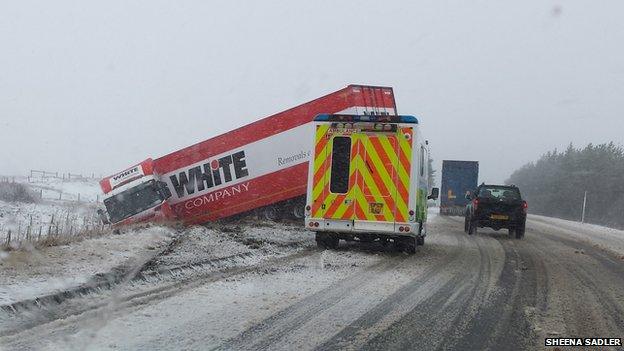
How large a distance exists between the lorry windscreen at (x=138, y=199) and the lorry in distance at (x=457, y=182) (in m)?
21.1

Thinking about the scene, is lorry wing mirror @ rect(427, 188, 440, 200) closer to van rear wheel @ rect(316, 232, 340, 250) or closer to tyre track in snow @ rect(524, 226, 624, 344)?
tyre track in snow @ rect(524, 226, 624, 344)

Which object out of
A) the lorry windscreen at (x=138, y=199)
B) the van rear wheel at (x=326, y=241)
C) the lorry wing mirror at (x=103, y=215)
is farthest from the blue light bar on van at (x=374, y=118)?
the lorry wing mirror at (x=103, y=215)

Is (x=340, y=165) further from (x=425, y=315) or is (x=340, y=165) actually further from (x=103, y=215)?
(x=103, y=215)

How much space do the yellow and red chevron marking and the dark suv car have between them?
9.45 meters

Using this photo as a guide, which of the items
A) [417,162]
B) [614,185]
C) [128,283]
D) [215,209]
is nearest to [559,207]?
[614,185]

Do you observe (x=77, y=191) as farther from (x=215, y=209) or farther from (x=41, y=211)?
(x=215, y=209)

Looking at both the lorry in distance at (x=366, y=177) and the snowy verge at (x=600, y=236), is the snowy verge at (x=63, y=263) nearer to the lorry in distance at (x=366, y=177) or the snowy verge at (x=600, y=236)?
the lorry in distance at (x=366, y=177)

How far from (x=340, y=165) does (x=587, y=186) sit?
67.8m

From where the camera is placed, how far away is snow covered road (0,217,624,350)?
16.7 feet

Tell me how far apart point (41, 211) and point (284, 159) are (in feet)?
35.3

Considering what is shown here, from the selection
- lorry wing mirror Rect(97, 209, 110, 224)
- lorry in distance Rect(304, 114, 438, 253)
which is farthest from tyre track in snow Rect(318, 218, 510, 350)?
lorry wing mirror Rect(97, 209, 110, 224)

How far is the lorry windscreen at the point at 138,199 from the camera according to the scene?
19609 mm

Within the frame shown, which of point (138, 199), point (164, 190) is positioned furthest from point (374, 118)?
point (138, 199)

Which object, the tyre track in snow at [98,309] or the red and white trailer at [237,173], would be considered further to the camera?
the red and white trailer at [237,173]
